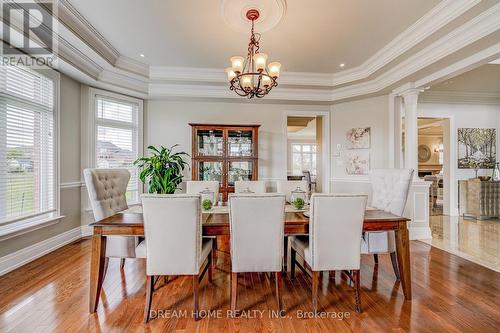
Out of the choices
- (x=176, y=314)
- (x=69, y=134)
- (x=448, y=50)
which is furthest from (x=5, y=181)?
(x=448, y=50)

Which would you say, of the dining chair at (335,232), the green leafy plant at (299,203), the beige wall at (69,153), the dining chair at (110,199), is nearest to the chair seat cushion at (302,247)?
the dining chair at (335,232)

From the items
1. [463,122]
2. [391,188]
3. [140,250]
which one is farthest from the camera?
[463,122]

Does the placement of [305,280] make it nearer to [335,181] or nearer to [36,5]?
[335,181]

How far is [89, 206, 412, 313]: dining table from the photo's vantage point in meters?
1.89

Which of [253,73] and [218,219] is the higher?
[253,73]

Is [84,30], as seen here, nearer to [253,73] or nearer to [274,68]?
[253,73]

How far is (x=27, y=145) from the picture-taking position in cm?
295

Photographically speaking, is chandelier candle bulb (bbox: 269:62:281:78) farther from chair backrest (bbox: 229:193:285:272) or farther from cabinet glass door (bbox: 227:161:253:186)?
cabinet glass door (bbox: 227:161:253:186)

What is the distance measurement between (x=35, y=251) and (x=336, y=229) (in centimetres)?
362

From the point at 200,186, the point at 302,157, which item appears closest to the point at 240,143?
the point at 200,186

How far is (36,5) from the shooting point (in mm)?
2346

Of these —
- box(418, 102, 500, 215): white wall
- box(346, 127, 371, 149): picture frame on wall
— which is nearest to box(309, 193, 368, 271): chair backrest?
box(346, 127, 371, 149): picture frame on wall

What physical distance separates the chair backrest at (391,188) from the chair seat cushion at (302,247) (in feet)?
3.39

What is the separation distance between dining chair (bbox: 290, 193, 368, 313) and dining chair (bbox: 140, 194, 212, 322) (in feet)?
2.93
